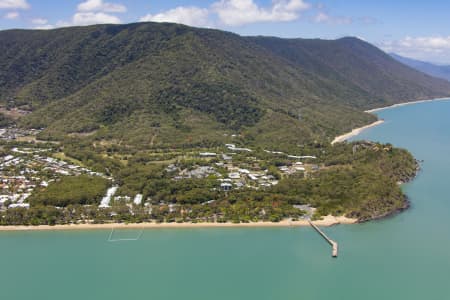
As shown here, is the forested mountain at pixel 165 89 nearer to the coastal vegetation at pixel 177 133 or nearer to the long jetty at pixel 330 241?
the coastal vegetation at pixel 177 133

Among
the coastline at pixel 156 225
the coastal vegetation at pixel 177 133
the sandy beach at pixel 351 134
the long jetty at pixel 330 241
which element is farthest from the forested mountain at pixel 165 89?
the long jetty at pixel 330 241

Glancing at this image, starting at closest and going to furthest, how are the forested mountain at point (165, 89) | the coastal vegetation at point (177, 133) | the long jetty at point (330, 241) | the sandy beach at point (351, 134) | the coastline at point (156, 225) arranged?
the long jetty at point (330, 241)
the coastline at point (156, 225)
the coastal vegetation at point (177, 133)
the forested mountain at point (165, 89)
the sandy beach at point (351, 134)

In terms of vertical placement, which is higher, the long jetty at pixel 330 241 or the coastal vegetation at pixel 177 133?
the coastal vegetation at pixel 177 133

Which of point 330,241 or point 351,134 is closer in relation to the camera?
point 330,241

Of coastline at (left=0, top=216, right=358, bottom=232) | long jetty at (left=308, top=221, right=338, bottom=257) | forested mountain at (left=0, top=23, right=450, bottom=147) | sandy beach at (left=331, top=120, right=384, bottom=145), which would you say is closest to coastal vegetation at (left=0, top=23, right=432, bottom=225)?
forested mountain at (left=0, top=23, right=450, bottom=147)

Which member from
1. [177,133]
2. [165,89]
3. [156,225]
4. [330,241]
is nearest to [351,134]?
[177,133]

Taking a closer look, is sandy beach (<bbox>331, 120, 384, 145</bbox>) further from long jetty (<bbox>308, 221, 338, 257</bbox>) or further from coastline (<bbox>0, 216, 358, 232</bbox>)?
long jetty (<bbox>308, 221, 338, 257</bbox>)

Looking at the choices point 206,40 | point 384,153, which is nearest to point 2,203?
point 384,153

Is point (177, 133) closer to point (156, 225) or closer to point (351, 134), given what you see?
point (156, 225)

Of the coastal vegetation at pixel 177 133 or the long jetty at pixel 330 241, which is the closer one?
the long jetty at pixel 330 241
